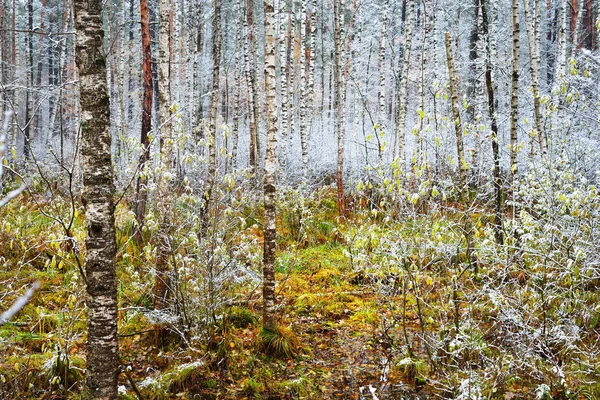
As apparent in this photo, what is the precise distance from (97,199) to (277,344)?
10.7 ft

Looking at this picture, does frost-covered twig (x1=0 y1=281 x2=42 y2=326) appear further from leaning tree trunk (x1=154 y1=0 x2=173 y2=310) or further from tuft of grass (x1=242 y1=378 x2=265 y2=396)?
tuft of grass (x1=242 y1=378 x2=265 y2=396)

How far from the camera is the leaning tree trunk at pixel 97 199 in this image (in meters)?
2.98

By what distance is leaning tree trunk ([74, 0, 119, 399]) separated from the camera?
9.77ft

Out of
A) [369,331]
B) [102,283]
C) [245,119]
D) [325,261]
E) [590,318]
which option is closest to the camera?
[102,283]

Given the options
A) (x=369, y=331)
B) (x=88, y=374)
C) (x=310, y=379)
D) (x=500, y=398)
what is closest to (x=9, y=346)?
(x=88, y=374)

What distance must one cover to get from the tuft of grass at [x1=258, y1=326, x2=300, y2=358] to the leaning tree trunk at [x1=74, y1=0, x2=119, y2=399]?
2518mm

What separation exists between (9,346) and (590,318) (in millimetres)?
6872

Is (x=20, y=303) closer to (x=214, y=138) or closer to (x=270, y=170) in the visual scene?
(x=270, y=170)

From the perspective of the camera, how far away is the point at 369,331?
252 inches

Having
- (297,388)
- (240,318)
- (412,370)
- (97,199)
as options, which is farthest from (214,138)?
(412,370)

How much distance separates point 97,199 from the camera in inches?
119

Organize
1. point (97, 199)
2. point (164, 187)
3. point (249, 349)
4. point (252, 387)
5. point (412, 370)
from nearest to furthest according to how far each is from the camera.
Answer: point (97, 199) < point (252, 387) < point (412, 370) < point (164, 187) < point (249, 349)

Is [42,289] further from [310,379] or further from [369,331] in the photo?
[369,331]

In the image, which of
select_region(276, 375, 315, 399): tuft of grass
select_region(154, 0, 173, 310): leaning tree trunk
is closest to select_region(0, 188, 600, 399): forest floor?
select_region(276, 375, 315, 399): tuft of grass
